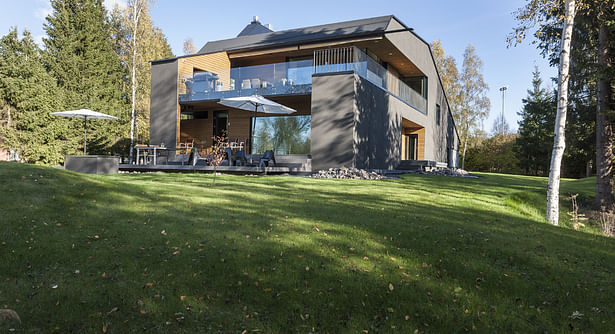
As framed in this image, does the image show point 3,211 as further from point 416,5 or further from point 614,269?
point 416,5

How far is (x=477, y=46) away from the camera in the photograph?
3494cm

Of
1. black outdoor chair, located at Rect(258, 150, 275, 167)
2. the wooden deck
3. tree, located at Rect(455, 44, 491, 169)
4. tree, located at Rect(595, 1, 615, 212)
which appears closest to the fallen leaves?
the wooden deck

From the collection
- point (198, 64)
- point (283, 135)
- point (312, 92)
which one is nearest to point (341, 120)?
point (312, 92)

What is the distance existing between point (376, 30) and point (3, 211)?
1408 cm

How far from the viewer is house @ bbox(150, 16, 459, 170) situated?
45.2 feet

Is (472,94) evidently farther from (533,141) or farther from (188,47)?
(188,47)

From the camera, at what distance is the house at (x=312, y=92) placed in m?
13.8

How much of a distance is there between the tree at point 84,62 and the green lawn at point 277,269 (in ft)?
64.3

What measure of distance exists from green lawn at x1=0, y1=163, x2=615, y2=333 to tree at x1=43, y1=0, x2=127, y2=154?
19.6 meters

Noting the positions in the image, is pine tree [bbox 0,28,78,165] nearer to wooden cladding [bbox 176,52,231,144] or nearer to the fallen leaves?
wooden cladding [bbox 176,52,231,144]

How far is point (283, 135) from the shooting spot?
16469 millimetres

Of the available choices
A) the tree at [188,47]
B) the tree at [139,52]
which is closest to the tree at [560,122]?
the tree at [139,52]

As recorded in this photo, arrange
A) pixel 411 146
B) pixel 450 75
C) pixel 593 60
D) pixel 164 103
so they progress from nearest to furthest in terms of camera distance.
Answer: pixel 593 60
pixel 164 103
pixel 411 146
pixel 450 75

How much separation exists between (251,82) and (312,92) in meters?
3.64
